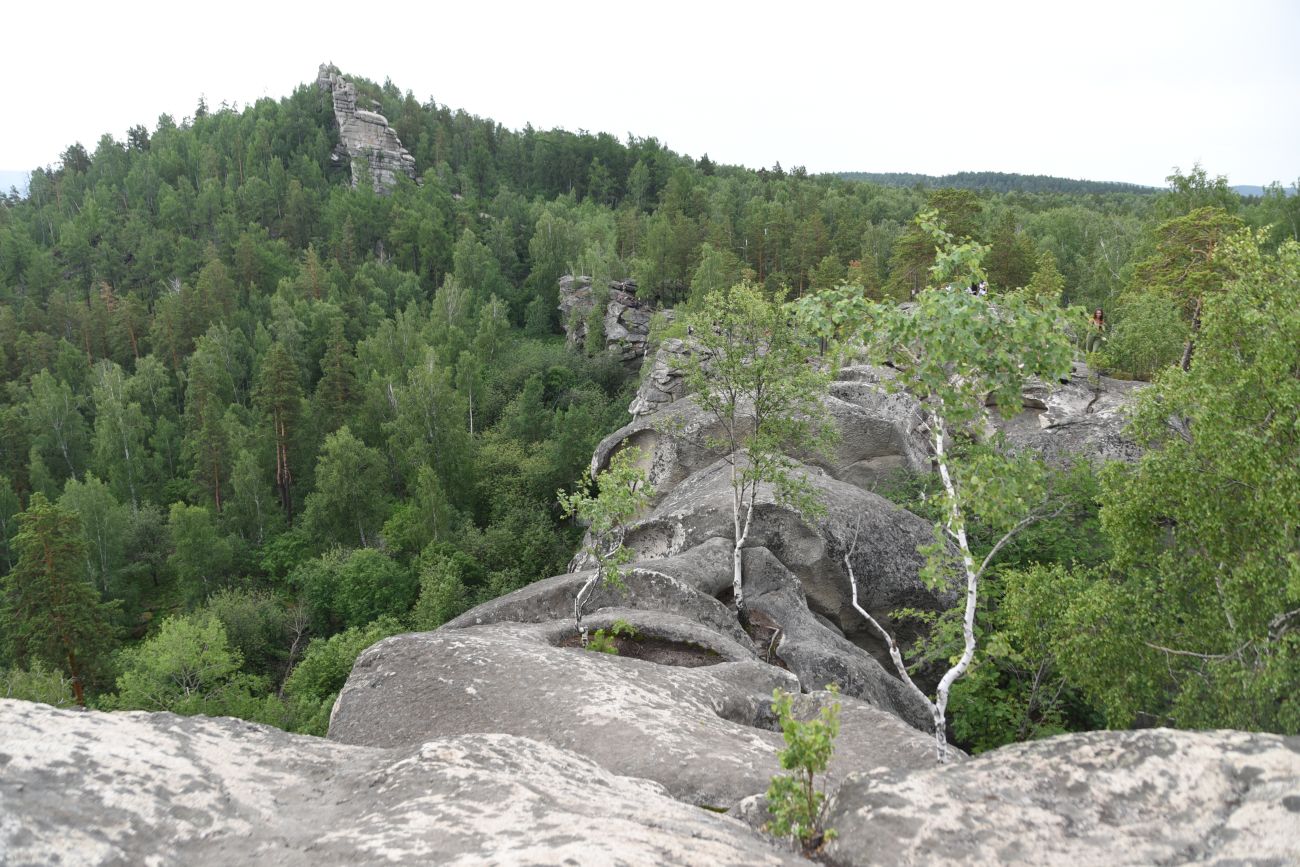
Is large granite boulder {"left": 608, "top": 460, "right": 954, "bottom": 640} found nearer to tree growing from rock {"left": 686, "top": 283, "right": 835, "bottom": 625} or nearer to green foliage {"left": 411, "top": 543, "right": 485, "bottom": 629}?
tree growing from rock {"left": 686, "top": 283, "right": 835, "bottom": 625}

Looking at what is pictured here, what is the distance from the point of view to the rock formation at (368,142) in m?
128

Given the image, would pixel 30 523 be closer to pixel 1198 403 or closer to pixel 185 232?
pixel 1198 403

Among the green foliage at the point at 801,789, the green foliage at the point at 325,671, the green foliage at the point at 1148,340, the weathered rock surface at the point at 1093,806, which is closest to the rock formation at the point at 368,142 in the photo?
the green foliage at the point at 325,671

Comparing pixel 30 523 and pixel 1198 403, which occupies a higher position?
pixel 1198 403

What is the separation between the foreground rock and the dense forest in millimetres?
6416

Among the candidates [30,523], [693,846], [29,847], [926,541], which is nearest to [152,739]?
[29,847]

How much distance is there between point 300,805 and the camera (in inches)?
266

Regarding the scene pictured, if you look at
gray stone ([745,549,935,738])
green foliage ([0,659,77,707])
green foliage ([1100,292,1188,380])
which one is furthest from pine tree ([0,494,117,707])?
green foliage ([1100,292,1188,380])

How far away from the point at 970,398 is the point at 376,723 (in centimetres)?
1008

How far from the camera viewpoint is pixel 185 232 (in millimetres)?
111000

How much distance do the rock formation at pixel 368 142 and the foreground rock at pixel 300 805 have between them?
131954mm

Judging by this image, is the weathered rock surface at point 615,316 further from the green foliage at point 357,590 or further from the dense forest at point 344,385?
the green foliage at point 357,590

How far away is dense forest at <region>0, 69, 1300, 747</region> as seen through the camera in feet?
114

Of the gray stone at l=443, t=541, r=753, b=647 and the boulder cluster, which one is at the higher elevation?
the boulder cluster
